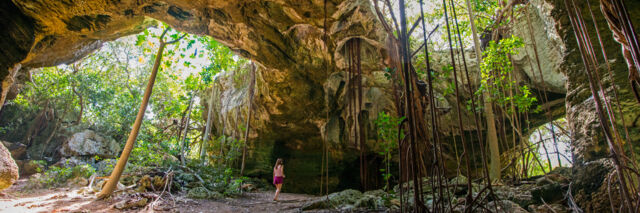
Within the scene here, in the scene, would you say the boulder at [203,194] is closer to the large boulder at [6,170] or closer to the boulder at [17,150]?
the large boulder at [6,170]

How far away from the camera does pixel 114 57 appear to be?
11.1m

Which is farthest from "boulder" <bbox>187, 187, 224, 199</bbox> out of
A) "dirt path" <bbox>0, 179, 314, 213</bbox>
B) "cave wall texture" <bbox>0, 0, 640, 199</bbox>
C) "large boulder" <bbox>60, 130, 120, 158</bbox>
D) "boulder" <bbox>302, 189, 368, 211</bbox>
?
"large boulder" <bbox>60, 130, 120, 158</bbox>

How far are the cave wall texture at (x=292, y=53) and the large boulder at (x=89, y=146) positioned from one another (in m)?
5.37

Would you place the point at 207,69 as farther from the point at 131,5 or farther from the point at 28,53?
the point at 28,53

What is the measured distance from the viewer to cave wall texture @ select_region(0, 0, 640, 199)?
2592 millimetres

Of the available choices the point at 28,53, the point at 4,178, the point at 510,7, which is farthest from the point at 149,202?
the point at 510,7

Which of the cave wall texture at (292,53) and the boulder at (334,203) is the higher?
the cave wall texture at (292,53)

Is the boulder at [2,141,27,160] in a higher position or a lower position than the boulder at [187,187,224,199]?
higher

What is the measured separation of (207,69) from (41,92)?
8.01 meters

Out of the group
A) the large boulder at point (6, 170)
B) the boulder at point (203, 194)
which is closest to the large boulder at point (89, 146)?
the boulder at point (203, 194)

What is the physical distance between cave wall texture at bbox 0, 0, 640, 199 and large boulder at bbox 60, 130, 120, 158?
17.6 feet

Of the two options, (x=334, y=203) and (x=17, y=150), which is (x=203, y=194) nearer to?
Result: (x=334, y=203)

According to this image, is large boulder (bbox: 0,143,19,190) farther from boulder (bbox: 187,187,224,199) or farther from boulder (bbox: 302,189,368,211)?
boulder (bbox: 302,189,368,211)

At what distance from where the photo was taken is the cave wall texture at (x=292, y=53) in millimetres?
2592
